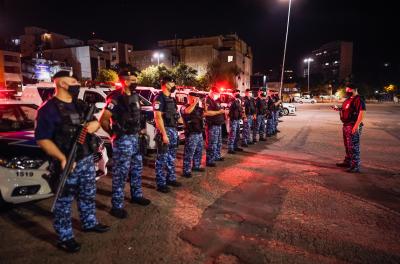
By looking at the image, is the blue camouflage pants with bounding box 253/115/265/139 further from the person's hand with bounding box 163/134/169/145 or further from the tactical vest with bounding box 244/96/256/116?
the person's hand with bounding box 163/134/169/145

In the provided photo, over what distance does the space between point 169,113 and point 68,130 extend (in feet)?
7.70

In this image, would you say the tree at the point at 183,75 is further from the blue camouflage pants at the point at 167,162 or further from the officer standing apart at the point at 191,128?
the blue camouflage pants at the point at 167,162

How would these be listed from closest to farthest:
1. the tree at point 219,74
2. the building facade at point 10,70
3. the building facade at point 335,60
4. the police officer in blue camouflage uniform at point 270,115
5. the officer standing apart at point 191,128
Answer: the officer standing apart at point 191,128
the police officer in blue camouflage uniform at point 270,115
the building facade at point 10,70
the tree at point 219,74
the building facade at point 335,60

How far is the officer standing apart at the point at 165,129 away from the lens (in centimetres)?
520

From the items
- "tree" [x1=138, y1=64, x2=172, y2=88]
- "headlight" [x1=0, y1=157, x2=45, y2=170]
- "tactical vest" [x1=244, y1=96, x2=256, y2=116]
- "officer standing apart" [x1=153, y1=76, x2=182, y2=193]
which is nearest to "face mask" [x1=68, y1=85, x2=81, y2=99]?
"headlight" [x1=0, y1=157, x2=45, y2=170]

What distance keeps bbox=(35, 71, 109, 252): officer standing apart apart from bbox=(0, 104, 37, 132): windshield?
9.19 feet

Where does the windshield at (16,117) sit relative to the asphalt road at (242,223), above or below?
above

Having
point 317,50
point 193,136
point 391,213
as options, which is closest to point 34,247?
point 193,136

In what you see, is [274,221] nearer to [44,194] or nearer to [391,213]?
[391,213]

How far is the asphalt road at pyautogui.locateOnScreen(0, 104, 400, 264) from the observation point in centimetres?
331

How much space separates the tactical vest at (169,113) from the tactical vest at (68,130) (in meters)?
2.10

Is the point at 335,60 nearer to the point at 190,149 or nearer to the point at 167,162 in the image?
the point at 190,149

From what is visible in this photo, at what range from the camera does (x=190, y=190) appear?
549 centimetres

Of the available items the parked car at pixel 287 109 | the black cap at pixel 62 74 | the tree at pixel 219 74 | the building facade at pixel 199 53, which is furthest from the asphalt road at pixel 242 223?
the building facade at pixel 199 53
